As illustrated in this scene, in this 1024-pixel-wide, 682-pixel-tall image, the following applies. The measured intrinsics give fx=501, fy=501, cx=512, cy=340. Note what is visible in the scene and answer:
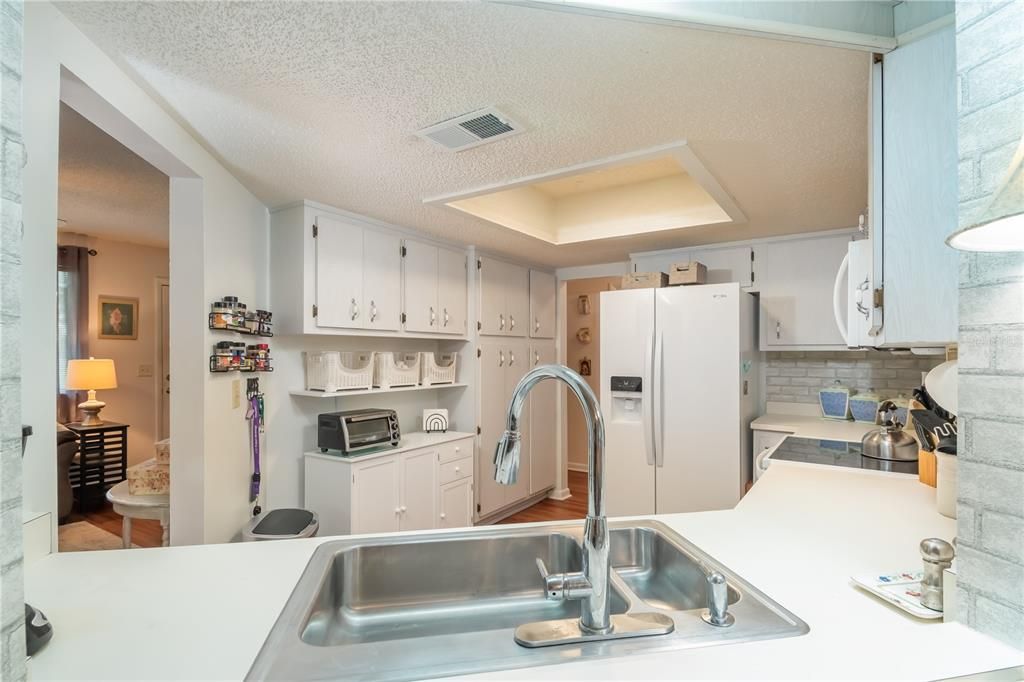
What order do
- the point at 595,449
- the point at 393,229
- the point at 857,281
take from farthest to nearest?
the point at 393,229 → the point at 857,281 → the point at 595,449

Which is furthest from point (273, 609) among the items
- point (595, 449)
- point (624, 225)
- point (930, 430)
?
point (624, 225)

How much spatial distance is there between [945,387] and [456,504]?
2.82m

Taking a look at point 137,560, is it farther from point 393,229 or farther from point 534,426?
point 534,426

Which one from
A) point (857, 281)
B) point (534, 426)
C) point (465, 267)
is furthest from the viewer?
point (534, 426)

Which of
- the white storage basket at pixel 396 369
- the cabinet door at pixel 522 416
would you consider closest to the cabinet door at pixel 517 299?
the cabinet door at pixel 522 416

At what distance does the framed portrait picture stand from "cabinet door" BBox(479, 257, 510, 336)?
10.7 ft

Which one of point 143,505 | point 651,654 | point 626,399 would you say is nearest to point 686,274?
point 626,399

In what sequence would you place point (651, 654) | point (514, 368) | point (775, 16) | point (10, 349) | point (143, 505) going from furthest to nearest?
point (514, 368), point (143, 505), point (775, 16), point (651, 654), point (10, 349)

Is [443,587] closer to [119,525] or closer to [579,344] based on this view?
[119,525]

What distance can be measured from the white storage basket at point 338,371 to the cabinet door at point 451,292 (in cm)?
65

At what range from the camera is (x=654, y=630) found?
0.83 m

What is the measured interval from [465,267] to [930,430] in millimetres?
2926

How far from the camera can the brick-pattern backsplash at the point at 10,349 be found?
63 centimetres

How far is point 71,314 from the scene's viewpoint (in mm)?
4168
